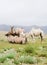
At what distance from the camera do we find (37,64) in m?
12.6

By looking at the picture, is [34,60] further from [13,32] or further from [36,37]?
[36,37]

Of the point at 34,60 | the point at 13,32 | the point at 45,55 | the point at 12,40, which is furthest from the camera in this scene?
the point at 13,32

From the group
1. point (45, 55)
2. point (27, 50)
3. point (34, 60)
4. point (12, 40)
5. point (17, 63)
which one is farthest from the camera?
point (12, 40)

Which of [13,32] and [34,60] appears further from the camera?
[13,32]

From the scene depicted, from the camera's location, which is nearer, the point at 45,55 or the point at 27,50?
the point at 45,55

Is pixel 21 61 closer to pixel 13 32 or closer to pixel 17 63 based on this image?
pixel 17 63

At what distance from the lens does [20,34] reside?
27203 mm

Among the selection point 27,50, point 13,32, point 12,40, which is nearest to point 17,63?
point 27,50

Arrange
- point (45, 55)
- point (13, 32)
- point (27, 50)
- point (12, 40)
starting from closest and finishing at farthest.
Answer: point (45, 55)
point (27, 50)
point (12, 40)
point (13, 32)

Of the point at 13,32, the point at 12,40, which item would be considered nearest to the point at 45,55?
the point at 12,40

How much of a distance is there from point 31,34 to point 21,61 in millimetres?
18269

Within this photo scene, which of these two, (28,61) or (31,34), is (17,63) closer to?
(28,61)

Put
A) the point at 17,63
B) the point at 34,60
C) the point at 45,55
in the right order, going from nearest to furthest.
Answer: the point at 17,63 → the point at 34,60 → the point at 45,55

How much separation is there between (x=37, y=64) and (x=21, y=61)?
2.69ft
